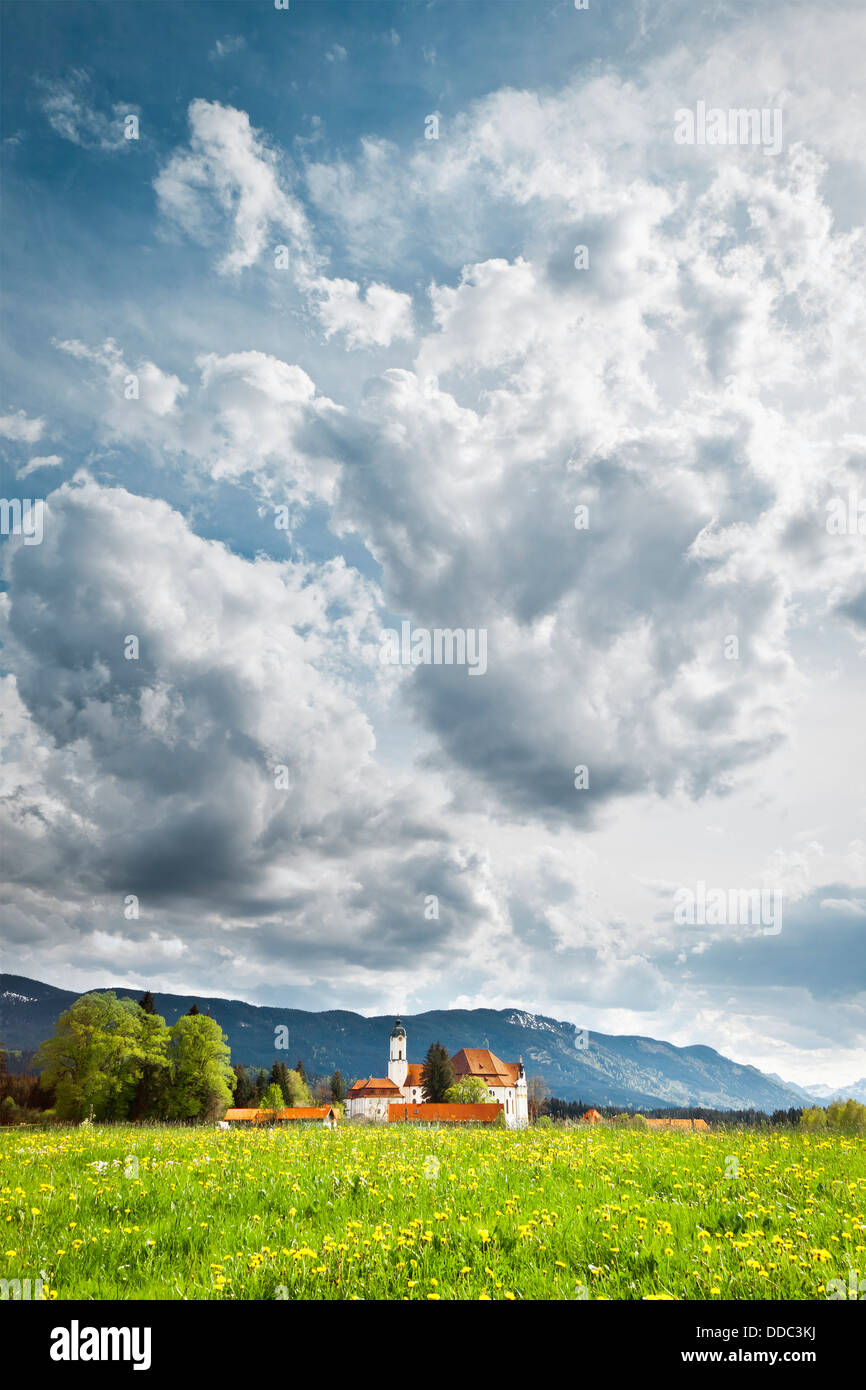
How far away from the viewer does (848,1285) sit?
6.62 m

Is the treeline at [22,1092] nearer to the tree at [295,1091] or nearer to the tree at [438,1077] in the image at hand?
the tree at [295,1091]

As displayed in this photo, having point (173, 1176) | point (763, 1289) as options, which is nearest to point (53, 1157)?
point (173, 1176)

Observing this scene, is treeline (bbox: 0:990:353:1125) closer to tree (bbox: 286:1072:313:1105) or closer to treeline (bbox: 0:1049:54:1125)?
treeline (bbox: 0:1049:54:1125)

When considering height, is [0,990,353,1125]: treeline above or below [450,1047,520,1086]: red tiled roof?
above

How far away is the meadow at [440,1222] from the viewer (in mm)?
6742

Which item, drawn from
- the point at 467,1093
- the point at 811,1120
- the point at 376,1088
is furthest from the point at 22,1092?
the point at 376,1088

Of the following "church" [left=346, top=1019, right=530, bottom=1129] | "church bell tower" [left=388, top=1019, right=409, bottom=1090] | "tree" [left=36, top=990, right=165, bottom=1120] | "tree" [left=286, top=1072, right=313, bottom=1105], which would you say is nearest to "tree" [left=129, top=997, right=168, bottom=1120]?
"tree" [left=36, top=990, right=165, bottom=1120]

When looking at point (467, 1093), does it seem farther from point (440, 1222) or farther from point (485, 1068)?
point (440, 1222)

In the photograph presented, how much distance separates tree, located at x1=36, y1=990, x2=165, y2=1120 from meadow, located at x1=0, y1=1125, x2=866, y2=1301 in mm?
43629

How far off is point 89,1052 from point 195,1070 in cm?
1214

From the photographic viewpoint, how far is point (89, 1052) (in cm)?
5153

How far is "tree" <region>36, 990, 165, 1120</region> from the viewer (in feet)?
169
